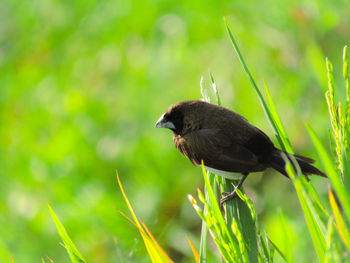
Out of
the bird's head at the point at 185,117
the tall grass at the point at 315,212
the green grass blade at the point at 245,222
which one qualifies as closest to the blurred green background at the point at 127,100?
the bird's head at the point at 185,117

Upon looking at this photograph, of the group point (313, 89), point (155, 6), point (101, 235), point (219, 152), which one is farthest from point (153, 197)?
point (219, 152)

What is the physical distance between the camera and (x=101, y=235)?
4152mm

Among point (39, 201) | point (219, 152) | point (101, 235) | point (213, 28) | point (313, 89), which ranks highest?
point (219, 152)

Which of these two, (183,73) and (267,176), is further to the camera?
(183,73)

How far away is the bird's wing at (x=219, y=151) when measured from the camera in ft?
6.04

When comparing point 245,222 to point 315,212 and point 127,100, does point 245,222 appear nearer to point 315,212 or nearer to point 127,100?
point 315,212

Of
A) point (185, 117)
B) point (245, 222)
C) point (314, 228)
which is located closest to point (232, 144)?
point (185, 117)

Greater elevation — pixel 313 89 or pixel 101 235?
pixel 313 89

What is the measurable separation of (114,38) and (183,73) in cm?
94

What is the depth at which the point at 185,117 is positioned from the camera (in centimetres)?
210

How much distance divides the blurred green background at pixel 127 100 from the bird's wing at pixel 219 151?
1.48m

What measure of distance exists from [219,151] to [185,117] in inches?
9.8

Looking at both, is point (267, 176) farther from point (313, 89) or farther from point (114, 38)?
point (114, 38)

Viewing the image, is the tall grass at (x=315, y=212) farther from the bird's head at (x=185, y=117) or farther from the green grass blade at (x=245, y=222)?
the bird's head at (x=185, y=117)
